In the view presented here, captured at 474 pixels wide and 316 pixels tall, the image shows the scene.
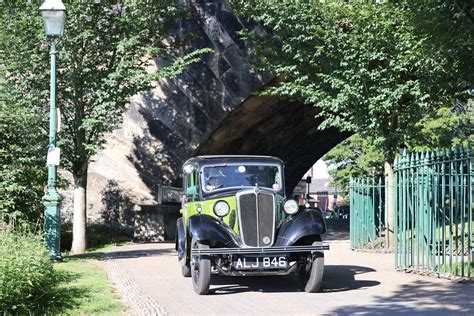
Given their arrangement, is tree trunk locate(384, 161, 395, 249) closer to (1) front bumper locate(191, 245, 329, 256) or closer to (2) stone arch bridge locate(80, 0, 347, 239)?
(1) front bumper locate(191, 245, 329, 256)

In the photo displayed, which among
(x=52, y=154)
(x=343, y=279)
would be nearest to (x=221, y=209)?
(x=343, y=279)

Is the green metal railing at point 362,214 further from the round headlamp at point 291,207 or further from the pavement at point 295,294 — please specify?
the round headlamp at point 291,207

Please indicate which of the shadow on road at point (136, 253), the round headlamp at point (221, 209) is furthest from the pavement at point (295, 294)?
the shadow on road at point (136, 253)

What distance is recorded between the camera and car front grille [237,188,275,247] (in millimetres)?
10023

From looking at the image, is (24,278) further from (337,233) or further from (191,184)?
(337,233)

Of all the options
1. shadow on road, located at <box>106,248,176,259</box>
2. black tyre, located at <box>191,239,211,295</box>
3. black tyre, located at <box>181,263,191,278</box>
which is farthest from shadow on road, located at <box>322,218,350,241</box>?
black tyre, located at <box>191,239,211,295</box>

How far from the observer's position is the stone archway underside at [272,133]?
27.6 meters

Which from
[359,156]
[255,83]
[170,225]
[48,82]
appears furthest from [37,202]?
[359,156]

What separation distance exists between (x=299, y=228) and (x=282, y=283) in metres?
1.84

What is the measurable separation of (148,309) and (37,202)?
30.7ft

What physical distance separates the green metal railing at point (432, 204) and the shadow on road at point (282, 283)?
1182mm

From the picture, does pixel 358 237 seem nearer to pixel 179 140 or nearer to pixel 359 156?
pixel 179 140

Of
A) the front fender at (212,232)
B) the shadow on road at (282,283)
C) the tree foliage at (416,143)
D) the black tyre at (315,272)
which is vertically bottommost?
the shadow on road at (282,283)

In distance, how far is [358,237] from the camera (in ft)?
61.5
